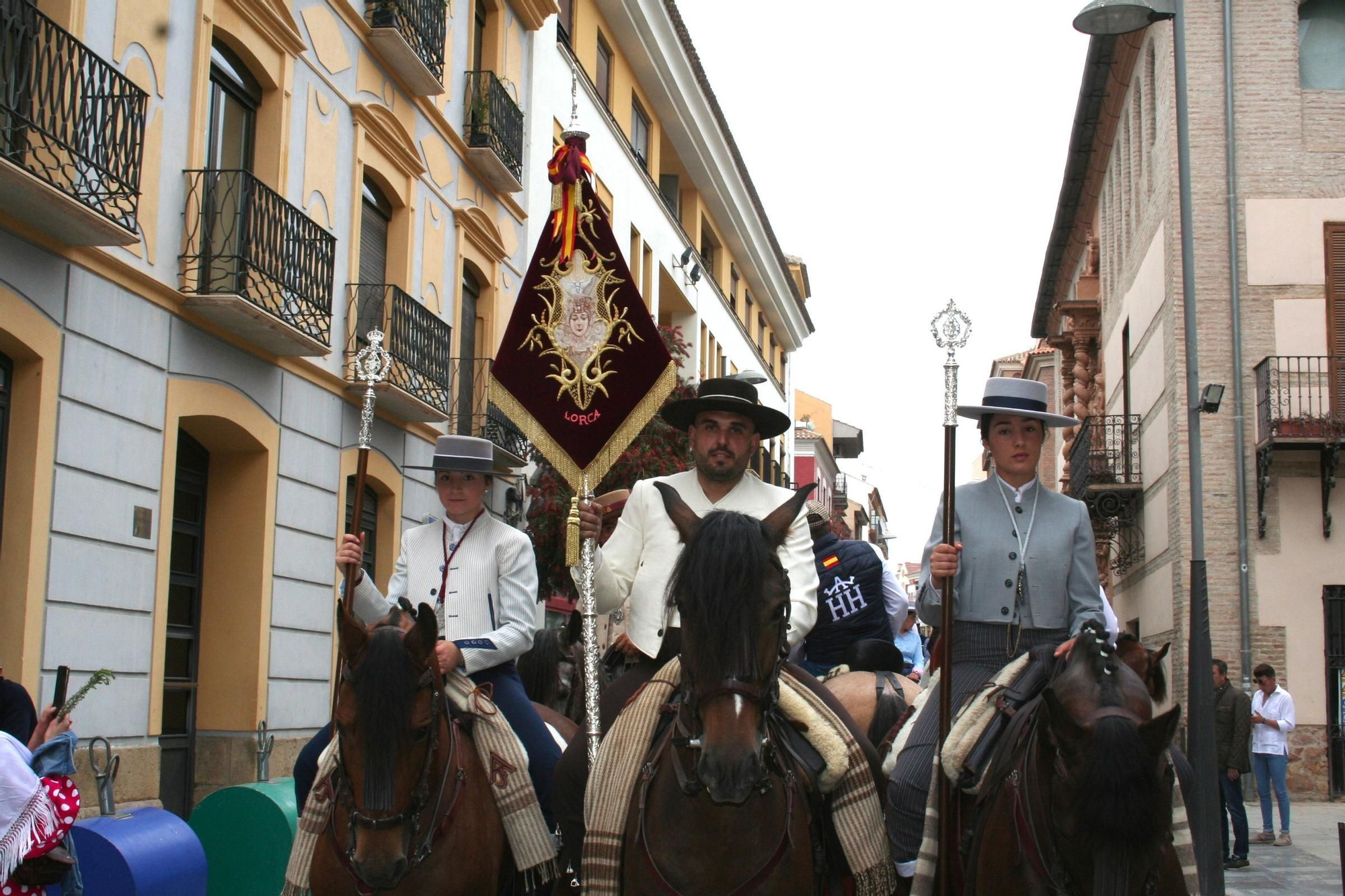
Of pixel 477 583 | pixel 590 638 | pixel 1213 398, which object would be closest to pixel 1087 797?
pixel 590 638

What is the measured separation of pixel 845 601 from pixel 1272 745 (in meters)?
11.1

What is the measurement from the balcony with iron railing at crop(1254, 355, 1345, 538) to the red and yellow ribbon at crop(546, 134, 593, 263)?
59.2 feet

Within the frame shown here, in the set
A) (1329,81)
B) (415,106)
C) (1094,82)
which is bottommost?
(415,106)

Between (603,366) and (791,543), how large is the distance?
255 cm

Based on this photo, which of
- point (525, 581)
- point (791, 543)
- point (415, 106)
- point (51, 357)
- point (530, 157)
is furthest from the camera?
point (530, 157)

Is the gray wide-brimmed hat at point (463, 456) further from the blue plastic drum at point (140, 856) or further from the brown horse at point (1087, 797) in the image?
the brown horse at point (1087, 797)

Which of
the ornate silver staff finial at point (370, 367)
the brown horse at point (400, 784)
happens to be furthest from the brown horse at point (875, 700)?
the ornate silver staff finial at point (370, 367)

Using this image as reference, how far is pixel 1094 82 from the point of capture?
32844 millimetres

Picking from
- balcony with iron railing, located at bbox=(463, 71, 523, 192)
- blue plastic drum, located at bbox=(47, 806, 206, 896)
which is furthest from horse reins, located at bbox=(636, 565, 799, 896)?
balcony with iron railing, located at bbox=(463, 71, 523, 192)

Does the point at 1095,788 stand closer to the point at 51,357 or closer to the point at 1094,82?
the point at 51,357

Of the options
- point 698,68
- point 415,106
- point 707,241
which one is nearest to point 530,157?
point 415,106

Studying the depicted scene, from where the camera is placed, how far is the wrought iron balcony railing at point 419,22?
1761cm

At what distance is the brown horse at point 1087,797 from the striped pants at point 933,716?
52 centimetres

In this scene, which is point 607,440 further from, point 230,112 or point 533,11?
point 533,11
